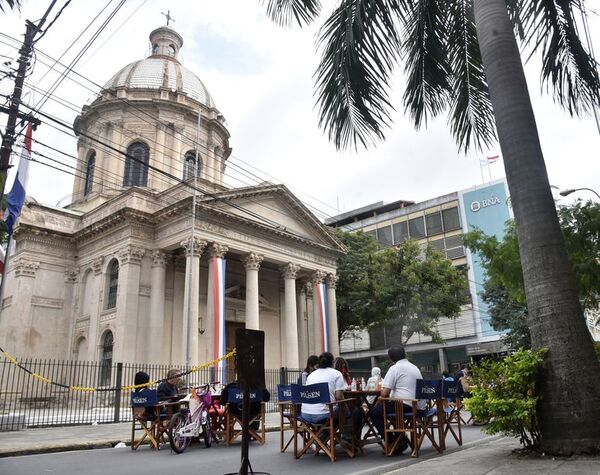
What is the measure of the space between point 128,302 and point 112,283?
8.81ft

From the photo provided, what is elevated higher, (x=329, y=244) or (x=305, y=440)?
(x=329, y=244)

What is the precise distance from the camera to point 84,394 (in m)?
23.3

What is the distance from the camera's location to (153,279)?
25641 millimetres

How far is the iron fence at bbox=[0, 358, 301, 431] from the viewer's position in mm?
15875

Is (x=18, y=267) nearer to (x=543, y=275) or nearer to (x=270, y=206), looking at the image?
(x=270, y=206)

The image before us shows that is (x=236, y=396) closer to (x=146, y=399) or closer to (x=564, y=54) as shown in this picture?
(x=146, y=399)

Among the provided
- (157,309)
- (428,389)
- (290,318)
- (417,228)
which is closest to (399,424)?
(428,389)

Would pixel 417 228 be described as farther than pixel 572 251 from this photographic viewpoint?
Yes

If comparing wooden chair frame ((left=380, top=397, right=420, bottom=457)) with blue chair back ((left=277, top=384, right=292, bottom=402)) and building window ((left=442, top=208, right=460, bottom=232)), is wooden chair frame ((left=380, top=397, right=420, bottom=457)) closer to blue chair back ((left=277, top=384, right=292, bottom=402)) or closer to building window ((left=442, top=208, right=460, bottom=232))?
blue chair back ((left=277, top=384, right=292, bottom=402))

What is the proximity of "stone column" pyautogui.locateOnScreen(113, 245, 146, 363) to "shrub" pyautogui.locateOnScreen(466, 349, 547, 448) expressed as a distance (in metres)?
20.7

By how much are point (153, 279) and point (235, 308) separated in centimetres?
559

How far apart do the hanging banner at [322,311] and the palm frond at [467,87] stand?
19.5 m

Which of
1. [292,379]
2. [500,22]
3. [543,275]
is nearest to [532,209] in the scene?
[543,275]

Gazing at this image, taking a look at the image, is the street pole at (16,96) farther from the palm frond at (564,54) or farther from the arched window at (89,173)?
the arched window at (89,173)
